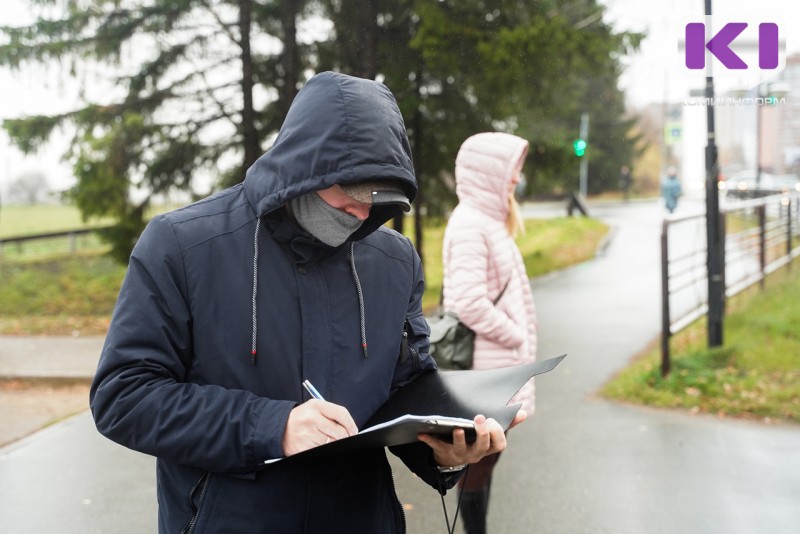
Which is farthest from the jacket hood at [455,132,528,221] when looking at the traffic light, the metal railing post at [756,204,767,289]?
the traffic light

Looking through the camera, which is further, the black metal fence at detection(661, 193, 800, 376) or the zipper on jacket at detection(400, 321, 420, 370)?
the black metal fence at detection(661, 193, 800, 376)

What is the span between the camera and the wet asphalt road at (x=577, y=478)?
15.0 feet

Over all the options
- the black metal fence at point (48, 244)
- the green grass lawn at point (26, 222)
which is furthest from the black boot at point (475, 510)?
the black metal fence at point (48, 244)

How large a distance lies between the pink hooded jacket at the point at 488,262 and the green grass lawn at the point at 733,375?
3.37 meters

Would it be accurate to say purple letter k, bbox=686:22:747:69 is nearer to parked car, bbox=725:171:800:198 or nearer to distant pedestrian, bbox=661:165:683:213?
parked car, bbox=725:171:800:198

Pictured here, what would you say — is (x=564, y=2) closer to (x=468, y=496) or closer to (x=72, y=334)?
(x=72, y=334)

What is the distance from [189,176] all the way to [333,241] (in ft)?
36.6

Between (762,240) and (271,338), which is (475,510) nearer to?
(271,338)

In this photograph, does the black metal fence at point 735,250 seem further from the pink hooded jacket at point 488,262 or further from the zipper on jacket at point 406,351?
the zipper on jacket at point 406,351

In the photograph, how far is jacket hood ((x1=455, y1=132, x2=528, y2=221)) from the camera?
3.75m

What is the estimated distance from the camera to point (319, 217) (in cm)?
188

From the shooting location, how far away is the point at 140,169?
40.0 ft

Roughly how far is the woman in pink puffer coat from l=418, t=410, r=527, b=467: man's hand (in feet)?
5.56

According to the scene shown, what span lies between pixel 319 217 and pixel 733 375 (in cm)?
614
